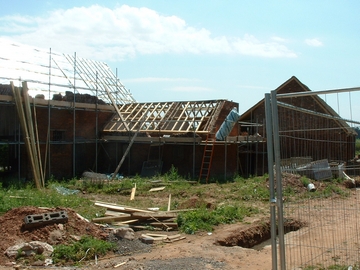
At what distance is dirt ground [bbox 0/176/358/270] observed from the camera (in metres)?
7.32

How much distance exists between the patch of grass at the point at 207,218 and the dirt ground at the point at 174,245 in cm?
29

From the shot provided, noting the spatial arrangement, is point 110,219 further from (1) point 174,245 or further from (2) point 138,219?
(1) point 174,245

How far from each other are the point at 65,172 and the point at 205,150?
7399mm

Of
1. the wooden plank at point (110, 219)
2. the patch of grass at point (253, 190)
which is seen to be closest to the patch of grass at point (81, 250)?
the wooden plank at point (110, 219)

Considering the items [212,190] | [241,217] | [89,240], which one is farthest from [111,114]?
[89,240]

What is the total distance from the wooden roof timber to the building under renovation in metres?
0.05

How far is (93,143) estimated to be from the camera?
23.3 m

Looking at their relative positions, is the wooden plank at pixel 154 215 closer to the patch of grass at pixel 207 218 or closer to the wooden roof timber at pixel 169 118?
the patch of grass at pixel 207 218

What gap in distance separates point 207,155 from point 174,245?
1205 centimetres

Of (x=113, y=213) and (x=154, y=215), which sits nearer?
(x=154, y=215)

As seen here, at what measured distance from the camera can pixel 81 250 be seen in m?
8.04

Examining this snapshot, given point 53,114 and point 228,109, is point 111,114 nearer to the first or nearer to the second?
point 53,114

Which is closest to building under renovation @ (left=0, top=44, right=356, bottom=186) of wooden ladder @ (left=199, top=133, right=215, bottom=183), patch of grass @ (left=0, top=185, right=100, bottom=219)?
wooden ladder @ (left=199, top=133, right=215, bottom=183)

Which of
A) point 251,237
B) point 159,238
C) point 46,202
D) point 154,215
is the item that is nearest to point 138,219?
point 154,215
